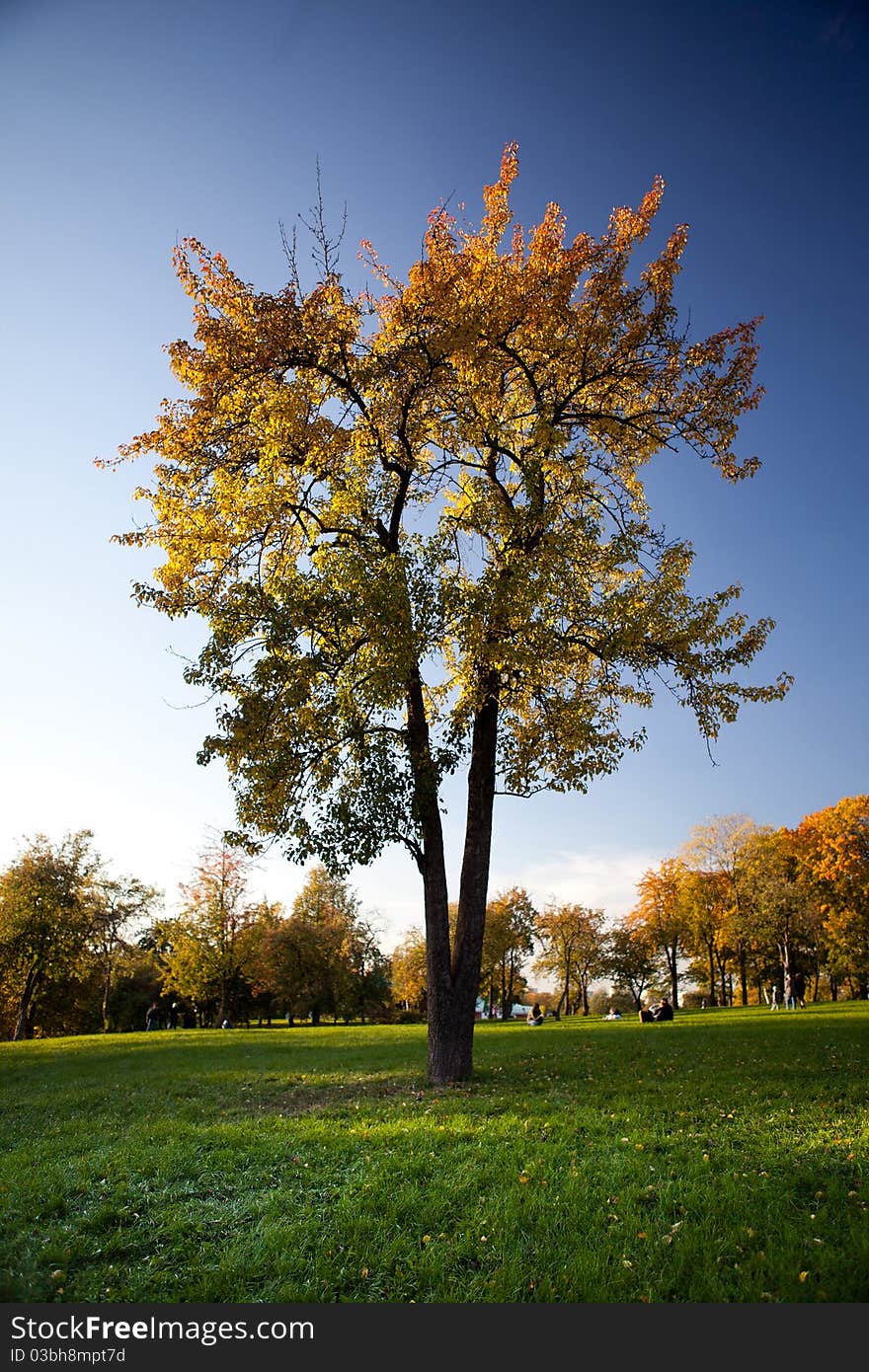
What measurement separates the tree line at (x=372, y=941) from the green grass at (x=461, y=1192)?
1046 inches

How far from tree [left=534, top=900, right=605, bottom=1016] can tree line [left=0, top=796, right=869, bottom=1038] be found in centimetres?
13

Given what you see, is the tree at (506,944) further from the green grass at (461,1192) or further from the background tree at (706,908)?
the green grass at (461,1192)

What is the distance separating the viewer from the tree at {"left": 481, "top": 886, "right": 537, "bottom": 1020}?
56.5 meters

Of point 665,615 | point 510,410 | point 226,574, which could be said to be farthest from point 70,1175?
point 510,410

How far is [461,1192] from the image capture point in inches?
273

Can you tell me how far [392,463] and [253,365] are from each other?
3439 millimetres

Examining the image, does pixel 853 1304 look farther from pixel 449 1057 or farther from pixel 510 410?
pixel 510 410

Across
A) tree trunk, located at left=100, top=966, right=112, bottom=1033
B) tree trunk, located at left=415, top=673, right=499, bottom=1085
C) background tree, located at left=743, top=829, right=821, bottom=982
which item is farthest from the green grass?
tree trunk, located at left=100, top=966, right=112, bottom=1033

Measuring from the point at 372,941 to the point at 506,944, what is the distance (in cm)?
1127

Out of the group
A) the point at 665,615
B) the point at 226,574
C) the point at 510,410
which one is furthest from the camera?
the point at 510,410

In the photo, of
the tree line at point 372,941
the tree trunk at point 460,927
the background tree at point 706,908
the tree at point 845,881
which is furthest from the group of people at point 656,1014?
the background tree at point 706,908

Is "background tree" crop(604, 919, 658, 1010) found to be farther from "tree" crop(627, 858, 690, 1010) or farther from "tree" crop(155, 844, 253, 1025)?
"tree" crop(155, 844, 253, 1025)

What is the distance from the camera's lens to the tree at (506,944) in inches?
2224

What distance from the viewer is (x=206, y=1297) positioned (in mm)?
5516
